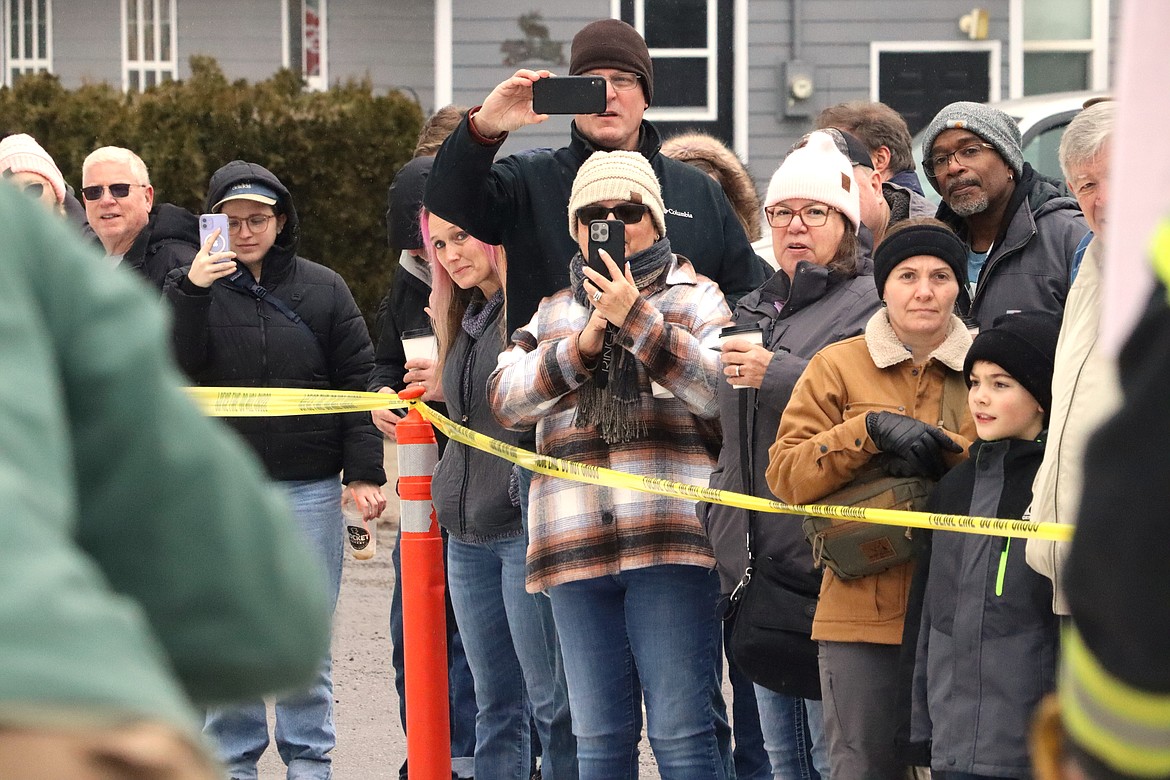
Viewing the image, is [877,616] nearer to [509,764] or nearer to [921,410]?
[921,410]

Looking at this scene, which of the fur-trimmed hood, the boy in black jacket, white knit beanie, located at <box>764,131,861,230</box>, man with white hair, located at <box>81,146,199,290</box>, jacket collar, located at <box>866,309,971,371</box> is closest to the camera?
the boy in black jacket

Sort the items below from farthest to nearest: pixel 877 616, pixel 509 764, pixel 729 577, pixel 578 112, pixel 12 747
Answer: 1. pixel 509 764
2. pixel 578 112
3. pixel 729 577
4. pixel 877 616
5. pixel 12 747

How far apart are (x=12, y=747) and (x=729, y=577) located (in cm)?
391

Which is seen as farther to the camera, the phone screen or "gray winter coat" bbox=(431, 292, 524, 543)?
the phone screen

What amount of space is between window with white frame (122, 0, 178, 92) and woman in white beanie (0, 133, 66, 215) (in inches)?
487

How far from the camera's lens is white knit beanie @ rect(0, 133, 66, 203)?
727cm

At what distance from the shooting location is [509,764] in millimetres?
5793

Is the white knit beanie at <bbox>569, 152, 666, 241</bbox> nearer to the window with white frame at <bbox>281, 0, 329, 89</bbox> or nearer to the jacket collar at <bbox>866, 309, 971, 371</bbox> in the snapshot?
the jacket collar at <bbox>866, 309, 971, 371</bbox>

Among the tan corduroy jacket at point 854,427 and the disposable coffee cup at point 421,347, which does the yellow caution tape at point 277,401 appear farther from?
the tan corduroy jacket at point 854,427

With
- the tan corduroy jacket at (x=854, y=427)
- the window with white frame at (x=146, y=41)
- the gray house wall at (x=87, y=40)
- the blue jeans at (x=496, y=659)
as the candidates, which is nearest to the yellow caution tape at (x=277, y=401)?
the blue jeans at (x=496, y=659)

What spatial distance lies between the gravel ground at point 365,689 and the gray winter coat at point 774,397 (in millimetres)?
2038

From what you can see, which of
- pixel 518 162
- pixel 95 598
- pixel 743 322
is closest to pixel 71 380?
pixel 95 598

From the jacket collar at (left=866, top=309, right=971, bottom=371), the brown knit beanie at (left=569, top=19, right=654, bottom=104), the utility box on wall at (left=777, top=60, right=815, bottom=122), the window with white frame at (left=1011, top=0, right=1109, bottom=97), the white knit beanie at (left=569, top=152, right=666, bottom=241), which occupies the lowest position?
the jacket collar at (left=866, top=309, right=971, bottom=371)

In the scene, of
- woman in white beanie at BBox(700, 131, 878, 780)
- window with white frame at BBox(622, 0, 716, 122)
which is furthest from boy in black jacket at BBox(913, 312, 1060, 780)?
window with white frame at BBox(622, 0, 716, 122)
